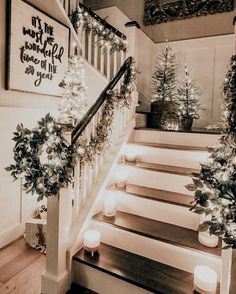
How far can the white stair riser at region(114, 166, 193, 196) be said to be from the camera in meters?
2.38

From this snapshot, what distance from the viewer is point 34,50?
2.80 metres

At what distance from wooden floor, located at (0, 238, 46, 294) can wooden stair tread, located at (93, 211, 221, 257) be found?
0.72m

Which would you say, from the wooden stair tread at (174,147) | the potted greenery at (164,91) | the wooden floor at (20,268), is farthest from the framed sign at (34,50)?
the wooden floor at (20,268)

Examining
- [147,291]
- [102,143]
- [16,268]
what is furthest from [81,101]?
[147,291]

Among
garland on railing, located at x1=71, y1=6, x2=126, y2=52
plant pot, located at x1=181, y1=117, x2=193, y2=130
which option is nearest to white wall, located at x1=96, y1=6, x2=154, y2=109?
garland on railing, located at x1=71, y1=6, x2=126, y2=52

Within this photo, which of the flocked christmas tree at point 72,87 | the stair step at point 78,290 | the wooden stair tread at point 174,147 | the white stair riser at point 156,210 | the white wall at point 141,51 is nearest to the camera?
the stair step at point 78,290

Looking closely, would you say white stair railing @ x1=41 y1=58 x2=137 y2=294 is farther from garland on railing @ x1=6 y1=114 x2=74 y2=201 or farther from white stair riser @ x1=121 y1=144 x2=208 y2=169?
white stair riser @ x1=121 y1=144 x2=208 y2=169

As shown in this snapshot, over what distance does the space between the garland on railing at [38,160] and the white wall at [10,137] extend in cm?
91

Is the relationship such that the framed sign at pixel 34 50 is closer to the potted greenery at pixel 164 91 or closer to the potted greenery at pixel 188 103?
the potted greenery at pixel 164 91

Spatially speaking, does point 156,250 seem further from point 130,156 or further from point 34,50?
point 34,50

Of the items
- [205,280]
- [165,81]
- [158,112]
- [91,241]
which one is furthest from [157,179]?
[165,81]

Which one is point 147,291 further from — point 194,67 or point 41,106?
point 194,67

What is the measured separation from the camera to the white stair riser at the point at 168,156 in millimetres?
2562

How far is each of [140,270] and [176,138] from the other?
1.61 metres
